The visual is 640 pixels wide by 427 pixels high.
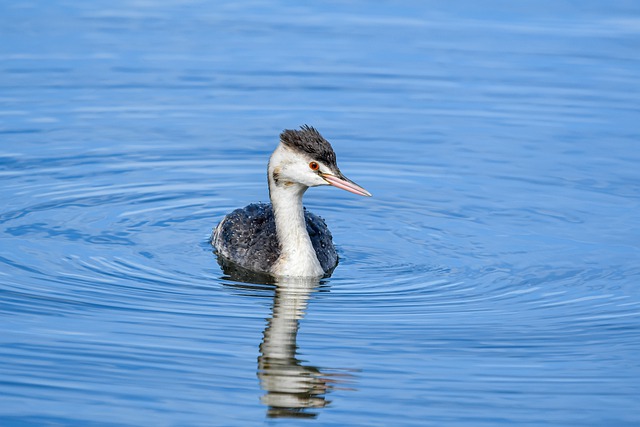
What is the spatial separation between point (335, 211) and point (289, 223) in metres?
2.17

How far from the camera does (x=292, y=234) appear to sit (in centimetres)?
1338

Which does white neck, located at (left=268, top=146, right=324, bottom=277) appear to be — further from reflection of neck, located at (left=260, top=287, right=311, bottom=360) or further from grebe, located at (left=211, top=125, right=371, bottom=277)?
reflection of neck, located at (left=260, top=287, right=311, bottom=360)

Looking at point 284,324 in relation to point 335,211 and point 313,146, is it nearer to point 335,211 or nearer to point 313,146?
point 313,146

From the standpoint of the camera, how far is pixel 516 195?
614 inches

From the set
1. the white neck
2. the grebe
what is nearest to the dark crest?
the grebe

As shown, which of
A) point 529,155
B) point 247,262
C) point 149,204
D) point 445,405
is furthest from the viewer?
point 529,155

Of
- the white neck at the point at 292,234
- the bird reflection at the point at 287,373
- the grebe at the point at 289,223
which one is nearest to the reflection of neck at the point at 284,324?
the bird reflection at the point at 287,373

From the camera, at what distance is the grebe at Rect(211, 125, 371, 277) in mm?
12641

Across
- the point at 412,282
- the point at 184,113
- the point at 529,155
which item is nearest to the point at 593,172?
the point at 529,155

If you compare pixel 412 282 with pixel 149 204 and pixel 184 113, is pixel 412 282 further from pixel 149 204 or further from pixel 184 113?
pixel 184 113

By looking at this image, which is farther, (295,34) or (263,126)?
(295,34)

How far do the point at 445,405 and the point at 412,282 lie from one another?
9.83ft

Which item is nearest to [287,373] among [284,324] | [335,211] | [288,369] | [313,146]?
[288,369]

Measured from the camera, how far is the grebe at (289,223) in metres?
12.6
